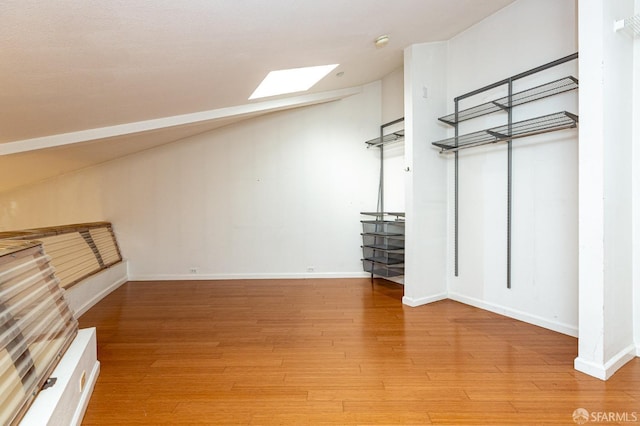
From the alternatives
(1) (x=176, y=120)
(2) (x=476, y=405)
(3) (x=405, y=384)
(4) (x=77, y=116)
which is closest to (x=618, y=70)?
(2) (x=476, y=405)

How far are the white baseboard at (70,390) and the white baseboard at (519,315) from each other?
3.44m

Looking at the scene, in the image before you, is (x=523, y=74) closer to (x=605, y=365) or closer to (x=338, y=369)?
(x=605, y=365)

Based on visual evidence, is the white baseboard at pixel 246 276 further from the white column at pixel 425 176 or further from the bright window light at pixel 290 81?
the bright window light at pixel 290 81

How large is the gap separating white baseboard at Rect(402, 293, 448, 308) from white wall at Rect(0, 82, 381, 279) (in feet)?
4.62

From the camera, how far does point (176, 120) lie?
3.86m

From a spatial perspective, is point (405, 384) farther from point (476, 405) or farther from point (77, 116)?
point (77, 116)

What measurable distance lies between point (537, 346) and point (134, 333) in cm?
345

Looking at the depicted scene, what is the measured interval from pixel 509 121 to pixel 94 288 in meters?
5.10

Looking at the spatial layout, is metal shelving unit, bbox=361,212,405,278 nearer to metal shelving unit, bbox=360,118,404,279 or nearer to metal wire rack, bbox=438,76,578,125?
metal shelving unit, bbox=360,118,404,279

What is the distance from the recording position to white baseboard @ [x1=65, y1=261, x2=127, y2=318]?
3365mm

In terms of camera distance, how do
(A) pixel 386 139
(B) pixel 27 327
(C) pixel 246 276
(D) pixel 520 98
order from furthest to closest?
(C) pixel 246 276, (A) pixel 386 139, (D) pixel 520 98, (B) pixel 27 327

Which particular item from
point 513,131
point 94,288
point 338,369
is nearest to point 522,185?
point 513,131

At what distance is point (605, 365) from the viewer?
1.97 meters

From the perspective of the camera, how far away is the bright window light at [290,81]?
3.80 meters
